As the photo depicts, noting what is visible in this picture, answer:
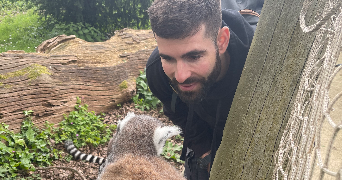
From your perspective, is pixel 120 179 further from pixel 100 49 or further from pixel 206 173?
pixel 100 49

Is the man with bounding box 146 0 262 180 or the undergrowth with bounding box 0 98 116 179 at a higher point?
the man with bounding box 146 0 262 180

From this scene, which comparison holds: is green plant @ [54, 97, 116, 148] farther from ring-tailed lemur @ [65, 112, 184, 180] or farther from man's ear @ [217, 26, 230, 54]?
man's ear @ [217, 26, 230, 54]

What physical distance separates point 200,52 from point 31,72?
12.7ft

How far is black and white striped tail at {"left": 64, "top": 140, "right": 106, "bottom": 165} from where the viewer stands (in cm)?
431

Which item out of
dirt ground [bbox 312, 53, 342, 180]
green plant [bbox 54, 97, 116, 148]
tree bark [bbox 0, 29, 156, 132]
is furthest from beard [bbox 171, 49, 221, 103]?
tree bark [bbox 0, 29, 156, 132]

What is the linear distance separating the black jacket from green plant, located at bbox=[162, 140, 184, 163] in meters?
1.70

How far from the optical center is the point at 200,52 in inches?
79.4

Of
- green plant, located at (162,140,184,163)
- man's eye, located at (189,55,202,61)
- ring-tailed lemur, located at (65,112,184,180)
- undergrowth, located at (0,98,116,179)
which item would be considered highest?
man's eye, located at (189,55,202,61)

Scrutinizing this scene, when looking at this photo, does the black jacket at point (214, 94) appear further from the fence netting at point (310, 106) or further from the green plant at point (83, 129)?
the green plant at point (83, 129)

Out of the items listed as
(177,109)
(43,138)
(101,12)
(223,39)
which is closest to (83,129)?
(43,138)

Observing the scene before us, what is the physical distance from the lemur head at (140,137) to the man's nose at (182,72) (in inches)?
56.8

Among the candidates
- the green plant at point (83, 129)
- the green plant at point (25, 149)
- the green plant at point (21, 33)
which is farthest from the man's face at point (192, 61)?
the green plant at point (21, 33)

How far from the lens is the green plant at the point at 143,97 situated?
6172 mm

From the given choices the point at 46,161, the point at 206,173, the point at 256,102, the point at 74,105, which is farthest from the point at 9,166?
the point at 256,102
